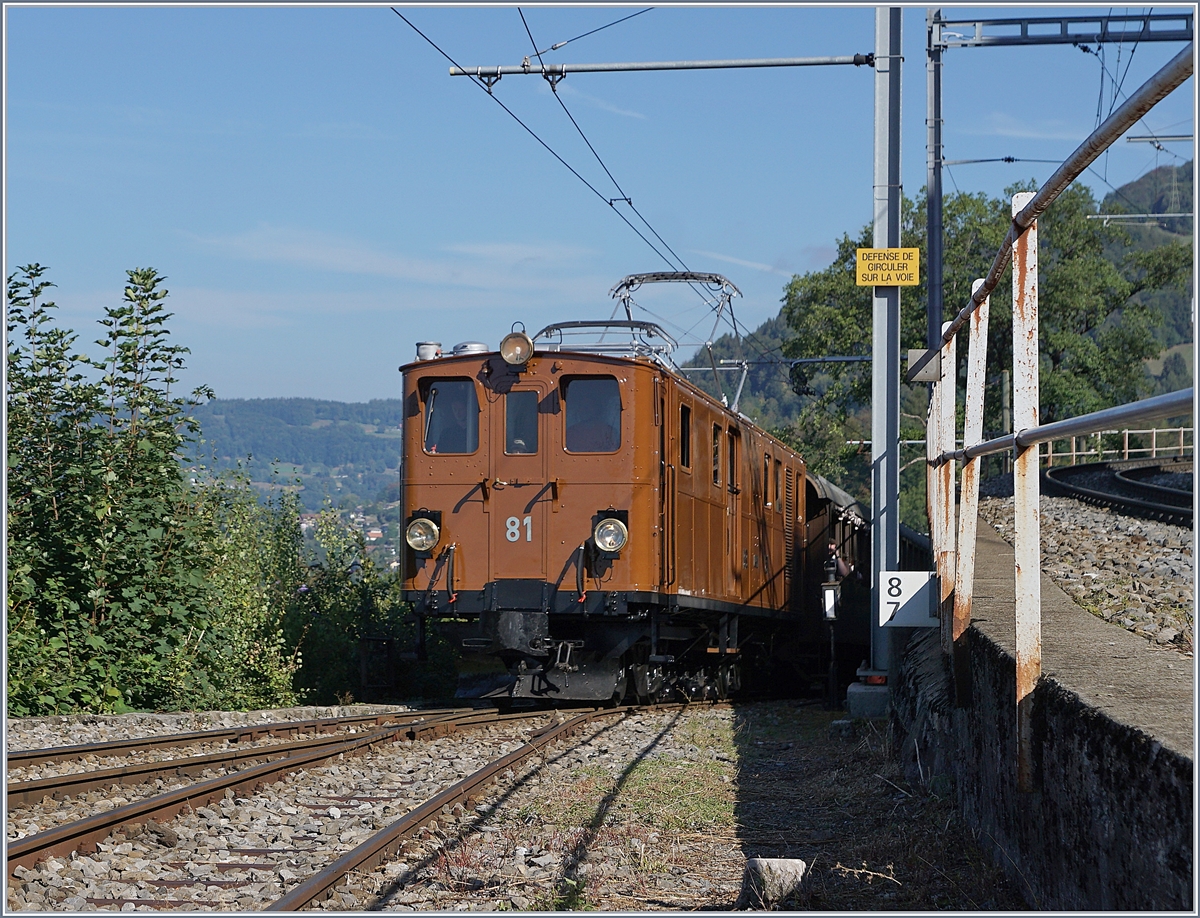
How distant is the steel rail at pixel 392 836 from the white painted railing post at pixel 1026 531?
287cm

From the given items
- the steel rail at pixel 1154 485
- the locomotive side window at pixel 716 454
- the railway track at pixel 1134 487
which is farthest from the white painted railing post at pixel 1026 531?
the steel rail at pixel 1154 485

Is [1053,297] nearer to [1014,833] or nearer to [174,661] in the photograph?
[174,661]

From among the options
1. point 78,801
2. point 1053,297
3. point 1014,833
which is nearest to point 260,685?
point 78,801

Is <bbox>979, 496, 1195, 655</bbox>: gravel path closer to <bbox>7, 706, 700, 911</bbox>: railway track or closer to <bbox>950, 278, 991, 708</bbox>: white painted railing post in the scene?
<bbox>950, 278, 991, 708</bbox>: white painted railing post

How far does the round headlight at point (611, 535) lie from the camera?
39.5 feet

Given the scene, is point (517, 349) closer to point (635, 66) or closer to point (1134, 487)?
point (635, 66)

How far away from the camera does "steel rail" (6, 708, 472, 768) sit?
8.90 m

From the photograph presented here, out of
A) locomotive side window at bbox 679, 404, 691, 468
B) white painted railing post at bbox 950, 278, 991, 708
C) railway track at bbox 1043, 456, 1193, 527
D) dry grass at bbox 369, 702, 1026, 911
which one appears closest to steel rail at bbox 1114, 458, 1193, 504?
railway track at bbox 1043, 456, 1193, 527

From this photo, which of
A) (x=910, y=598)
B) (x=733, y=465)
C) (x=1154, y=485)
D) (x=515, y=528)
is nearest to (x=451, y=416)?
(x=515, y=528)

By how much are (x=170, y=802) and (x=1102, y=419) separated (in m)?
5.53

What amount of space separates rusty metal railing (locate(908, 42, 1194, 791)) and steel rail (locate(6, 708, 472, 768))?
20.1 feet

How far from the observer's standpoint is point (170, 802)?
7.07 meters

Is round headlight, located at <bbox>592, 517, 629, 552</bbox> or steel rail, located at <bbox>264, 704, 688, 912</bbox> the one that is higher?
round headlight, located at <bbox>592, 517, 629, 552</bbox>

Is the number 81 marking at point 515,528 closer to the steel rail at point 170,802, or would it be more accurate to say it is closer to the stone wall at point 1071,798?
the steel rail at point 170,802
